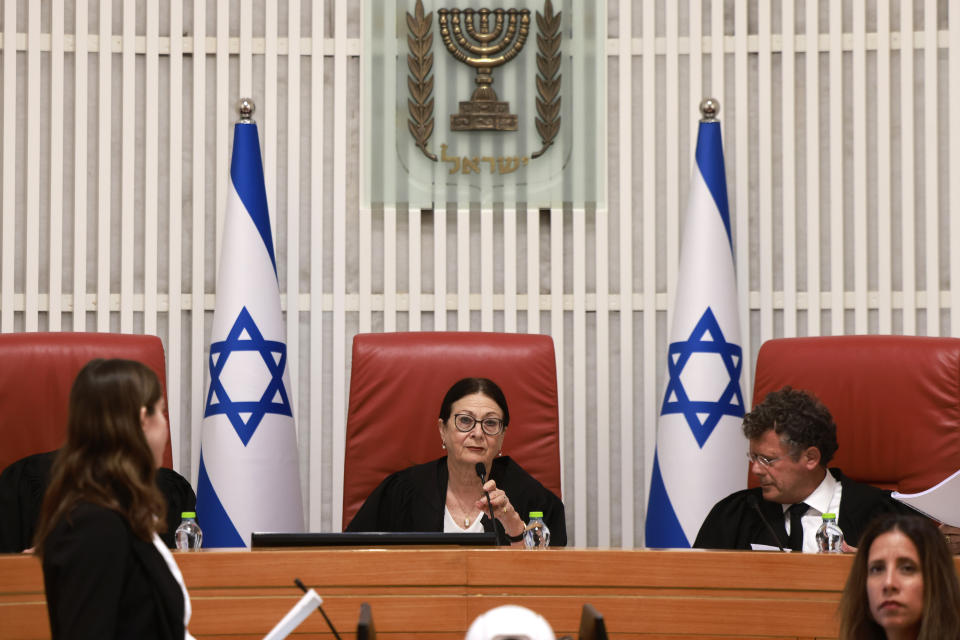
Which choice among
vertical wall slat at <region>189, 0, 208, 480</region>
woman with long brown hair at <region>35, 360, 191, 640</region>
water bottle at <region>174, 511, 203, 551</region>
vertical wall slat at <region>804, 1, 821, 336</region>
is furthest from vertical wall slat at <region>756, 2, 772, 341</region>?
woman with long brown hair at <region>35, 360, 191, 640</region>

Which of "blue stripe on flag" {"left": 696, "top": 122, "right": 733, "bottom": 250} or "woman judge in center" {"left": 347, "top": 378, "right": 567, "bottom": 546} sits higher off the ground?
"blue stripe on flag" {"left": 696, "top": 122, "right": 733, "bottom": 250}

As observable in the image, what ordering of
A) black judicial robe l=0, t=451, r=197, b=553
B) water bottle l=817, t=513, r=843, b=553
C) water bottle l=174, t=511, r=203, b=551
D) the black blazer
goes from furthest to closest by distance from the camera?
black judicial robe l=0, t=451, r=197, b=553 → water bottle l=174, t=511, r=203, b=551 → water bottle l=817, t=513, r=843, b=553 → the black blazer

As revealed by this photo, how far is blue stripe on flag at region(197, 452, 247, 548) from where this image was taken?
4082 mm

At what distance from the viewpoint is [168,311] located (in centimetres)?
472

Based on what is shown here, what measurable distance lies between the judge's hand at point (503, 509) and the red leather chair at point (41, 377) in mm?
1213

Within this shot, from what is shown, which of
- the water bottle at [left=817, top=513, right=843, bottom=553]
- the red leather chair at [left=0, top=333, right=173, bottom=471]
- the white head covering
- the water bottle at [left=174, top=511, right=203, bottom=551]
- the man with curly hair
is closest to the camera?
the white head covering

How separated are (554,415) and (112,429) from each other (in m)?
2.17

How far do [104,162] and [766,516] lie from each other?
2.98m

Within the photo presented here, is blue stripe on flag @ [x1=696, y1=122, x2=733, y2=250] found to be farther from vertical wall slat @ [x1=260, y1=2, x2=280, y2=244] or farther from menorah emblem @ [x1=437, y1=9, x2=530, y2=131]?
vertical wall slat @ [x1=260, y1=2, x2=280, y2=244]

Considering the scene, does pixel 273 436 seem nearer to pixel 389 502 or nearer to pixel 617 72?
pixel 389 502

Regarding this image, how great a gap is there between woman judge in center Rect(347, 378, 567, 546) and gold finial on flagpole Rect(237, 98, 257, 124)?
58.6 inches

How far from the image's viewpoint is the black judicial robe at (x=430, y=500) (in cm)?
349

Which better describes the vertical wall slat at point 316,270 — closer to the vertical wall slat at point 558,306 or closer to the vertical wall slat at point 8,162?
the vertical wall slat at point 558,306

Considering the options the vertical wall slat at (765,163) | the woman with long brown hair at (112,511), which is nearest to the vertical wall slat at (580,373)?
the vertical wall slat at (765,163)
